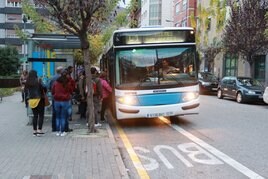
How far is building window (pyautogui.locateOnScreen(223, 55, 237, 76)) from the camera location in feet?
133

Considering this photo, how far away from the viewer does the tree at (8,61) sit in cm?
5500

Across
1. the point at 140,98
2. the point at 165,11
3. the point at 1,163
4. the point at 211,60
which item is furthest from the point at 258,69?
the point at 165,11

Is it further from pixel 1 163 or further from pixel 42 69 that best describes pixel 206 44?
pixel 1 163

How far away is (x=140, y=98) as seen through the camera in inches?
488

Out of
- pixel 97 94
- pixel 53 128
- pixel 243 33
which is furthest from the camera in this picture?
pixel 243 33

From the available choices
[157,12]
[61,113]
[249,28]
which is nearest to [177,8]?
[157,12]

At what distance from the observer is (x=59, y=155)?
27.1 feet

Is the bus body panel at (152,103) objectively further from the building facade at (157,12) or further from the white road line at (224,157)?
the building facade at (157,12)

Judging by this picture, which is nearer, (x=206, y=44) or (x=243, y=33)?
(x=243, y=33)

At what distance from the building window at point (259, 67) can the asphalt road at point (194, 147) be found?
2078 centimetres

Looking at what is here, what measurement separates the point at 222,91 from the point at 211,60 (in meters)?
14.8

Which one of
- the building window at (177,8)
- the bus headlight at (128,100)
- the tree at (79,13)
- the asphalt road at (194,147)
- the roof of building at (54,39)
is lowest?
the asphalt road at (194,147)

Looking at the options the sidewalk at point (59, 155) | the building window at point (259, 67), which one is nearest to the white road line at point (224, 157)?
the sidewalk at point (59, 155)

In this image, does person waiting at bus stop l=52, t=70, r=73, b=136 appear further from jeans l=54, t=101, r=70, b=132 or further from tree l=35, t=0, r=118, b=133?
tree l=35, t=0, r=118, b=133
